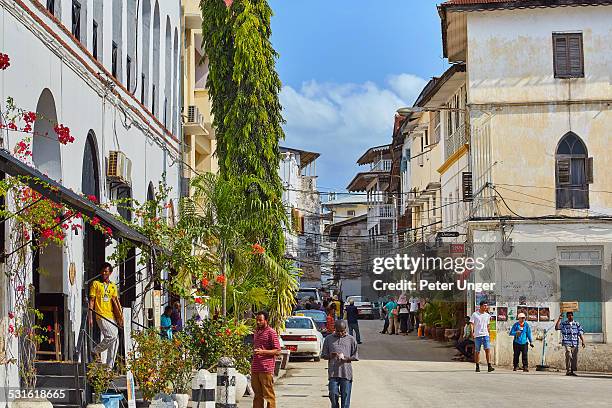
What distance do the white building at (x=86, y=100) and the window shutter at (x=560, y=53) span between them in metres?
12.2

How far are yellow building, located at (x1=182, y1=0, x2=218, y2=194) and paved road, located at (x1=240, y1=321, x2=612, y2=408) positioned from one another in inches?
305

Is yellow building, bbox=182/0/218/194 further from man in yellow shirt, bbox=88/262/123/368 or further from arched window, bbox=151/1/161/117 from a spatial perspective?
man in yellow shirt, bbox=88/262/123/368

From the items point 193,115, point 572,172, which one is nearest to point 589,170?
point 572,172

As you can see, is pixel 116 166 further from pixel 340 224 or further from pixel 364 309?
pixel 340 224

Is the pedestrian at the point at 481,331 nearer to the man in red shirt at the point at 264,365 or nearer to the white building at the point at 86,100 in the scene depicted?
the white building at the point at 86,100

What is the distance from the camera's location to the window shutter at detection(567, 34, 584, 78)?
32.6m

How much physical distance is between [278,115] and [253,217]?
305cm

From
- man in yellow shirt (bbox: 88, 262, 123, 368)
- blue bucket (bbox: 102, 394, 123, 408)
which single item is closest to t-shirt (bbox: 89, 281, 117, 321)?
man in yellow shirt (bbox: 88, 262, 123, 368)

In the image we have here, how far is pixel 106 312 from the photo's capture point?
16328mm

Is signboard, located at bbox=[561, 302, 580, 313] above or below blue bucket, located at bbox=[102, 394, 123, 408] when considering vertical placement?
above

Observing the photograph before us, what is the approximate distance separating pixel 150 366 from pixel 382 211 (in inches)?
2767

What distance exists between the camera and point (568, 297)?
32.1 m

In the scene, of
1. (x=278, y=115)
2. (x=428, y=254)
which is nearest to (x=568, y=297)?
(x=278, y=115)

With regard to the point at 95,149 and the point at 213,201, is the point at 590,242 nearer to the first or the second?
the point at 213,201
